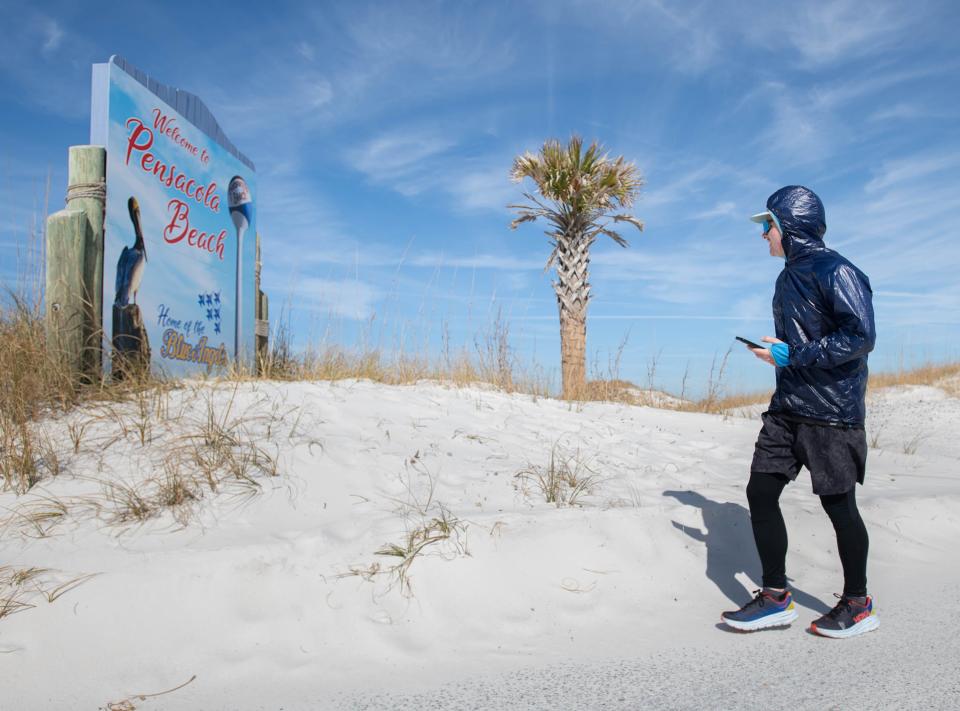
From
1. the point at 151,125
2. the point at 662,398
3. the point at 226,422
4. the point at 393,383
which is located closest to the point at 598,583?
the point at 226,422

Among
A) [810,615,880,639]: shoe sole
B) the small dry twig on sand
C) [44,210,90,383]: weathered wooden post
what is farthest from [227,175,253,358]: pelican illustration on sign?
[810,615,880,639]: shoe sole

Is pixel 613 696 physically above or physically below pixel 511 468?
below

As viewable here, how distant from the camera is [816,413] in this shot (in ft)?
8.79

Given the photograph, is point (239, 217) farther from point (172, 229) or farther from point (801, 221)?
point (801, 221)

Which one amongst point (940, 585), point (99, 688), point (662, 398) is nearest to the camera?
point (99, 688)

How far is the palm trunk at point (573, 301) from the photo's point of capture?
12.2 metres

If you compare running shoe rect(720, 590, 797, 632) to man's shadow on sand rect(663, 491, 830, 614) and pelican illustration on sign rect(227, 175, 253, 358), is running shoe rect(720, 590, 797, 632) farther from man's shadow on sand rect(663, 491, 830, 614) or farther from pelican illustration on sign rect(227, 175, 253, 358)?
pelican illustration on sign rect(227, 175, 253, 358)

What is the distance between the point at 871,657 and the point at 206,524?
2997mm

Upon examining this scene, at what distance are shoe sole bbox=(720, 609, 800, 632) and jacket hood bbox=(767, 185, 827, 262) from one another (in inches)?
58.2

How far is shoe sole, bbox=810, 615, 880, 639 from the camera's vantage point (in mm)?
2617

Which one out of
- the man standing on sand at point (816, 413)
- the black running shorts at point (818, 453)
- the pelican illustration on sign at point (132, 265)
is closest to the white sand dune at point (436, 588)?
the man standing on sand at point (816, 413)

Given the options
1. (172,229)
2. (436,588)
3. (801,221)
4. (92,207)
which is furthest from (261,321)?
(801,221)

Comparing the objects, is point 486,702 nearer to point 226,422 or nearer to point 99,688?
point 99,688

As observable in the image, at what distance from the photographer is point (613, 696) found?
2.17 m
